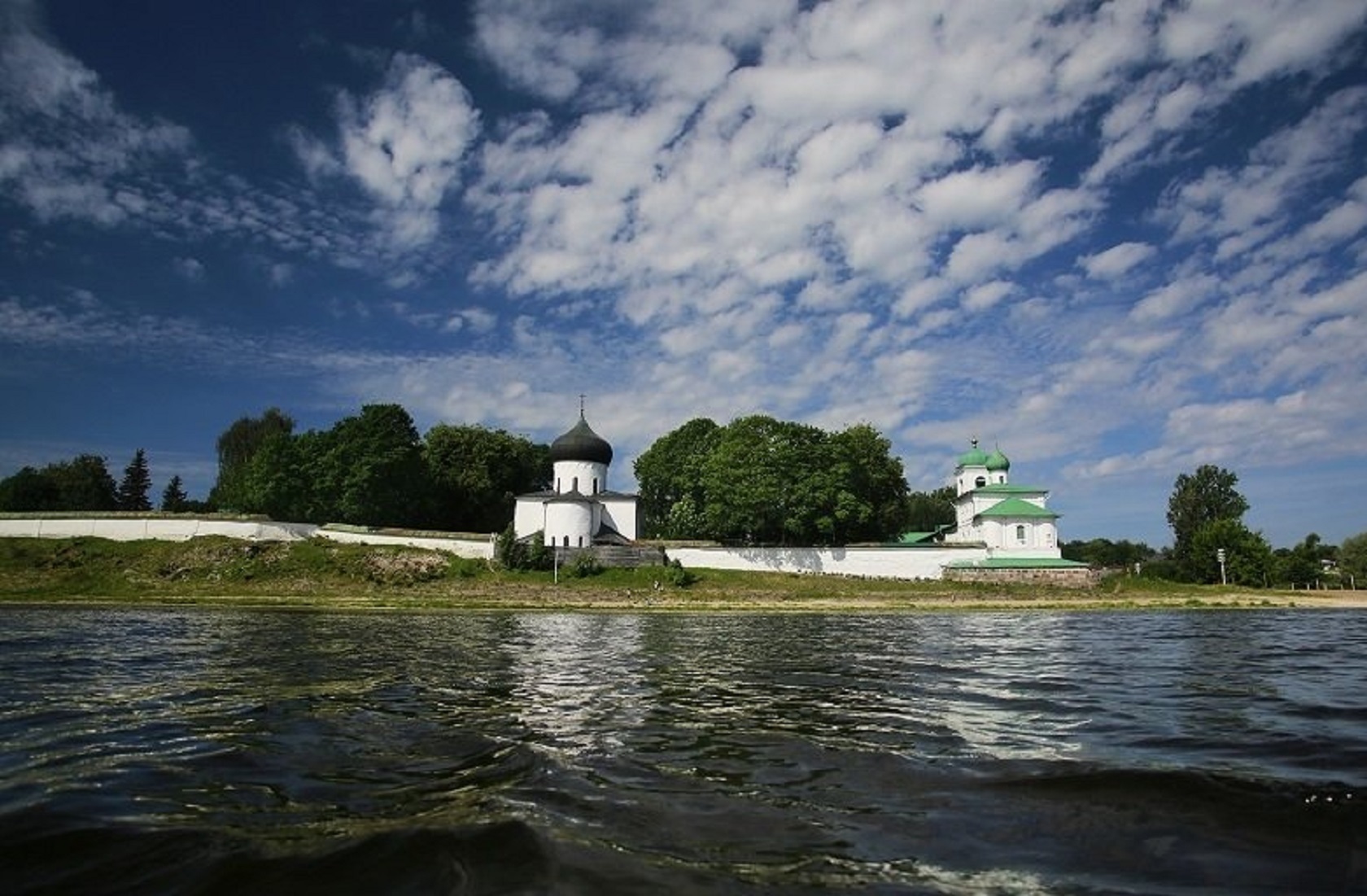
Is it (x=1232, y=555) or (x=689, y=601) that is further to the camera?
(x=1232, y=555)

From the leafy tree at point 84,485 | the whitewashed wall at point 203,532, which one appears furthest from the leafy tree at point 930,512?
the leafy tree at point 84,485

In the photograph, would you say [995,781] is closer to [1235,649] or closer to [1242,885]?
[1242,885]

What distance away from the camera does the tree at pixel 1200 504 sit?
93812 millimetres

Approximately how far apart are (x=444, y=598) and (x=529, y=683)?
4032cm

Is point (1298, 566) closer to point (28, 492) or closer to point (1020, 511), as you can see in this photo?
point (1020, 511)

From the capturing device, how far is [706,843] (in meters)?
5.48

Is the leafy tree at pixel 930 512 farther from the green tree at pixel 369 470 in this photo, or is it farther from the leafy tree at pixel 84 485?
the leafy tree at pixel 84 485

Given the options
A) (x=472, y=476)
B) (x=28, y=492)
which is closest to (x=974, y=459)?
(x=472, y=476)

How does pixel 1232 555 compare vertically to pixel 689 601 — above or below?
above

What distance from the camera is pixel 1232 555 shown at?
245 ft

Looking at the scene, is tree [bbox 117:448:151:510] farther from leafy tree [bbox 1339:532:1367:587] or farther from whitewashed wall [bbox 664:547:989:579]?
leafy tree [bbox 1339:532:1367:587]

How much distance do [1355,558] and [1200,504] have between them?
42.7 metres

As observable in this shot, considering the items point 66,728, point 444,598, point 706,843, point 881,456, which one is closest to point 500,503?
point 444,598

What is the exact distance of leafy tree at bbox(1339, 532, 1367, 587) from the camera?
354 feet
